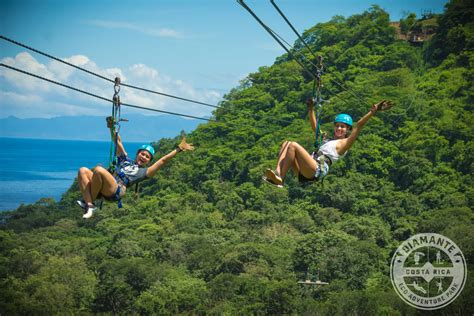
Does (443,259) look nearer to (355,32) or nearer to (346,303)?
(346,303)

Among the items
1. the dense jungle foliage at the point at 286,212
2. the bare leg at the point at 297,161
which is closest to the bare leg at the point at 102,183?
the bare leg at the point at 297,161

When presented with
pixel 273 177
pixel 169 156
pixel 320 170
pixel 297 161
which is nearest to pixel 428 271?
pixel 320 170

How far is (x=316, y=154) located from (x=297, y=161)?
465 mm

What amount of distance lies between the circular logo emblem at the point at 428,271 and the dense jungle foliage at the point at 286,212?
0.68m

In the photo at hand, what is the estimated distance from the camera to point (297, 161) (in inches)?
441

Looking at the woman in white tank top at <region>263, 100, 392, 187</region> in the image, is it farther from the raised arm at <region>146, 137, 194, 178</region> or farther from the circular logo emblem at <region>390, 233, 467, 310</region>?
the circular logo emblem at <region>390, 233, 467, 310</region>

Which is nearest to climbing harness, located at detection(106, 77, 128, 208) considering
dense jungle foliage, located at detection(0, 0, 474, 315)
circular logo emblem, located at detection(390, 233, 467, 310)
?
dense jungle foliage, located at detection(0, 0, 474, 315)

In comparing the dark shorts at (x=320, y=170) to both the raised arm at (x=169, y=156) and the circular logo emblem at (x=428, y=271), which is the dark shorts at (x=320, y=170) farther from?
the circular logo emblem at (x=428, y=271)

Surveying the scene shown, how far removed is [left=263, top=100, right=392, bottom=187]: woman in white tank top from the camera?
10844mm

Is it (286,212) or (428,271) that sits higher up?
(286,212)

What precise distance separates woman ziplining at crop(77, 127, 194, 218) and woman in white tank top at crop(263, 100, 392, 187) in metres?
1.21

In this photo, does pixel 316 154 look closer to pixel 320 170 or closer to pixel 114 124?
pixel 320 170

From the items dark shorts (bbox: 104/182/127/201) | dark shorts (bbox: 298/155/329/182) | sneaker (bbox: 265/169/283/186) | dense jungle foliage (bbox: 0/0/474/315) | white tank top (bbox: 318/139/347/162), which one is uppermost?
dense jungle foliage (bbox: 0/0/474/315)

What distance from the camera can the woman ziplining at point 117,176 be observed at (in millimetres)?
10766
